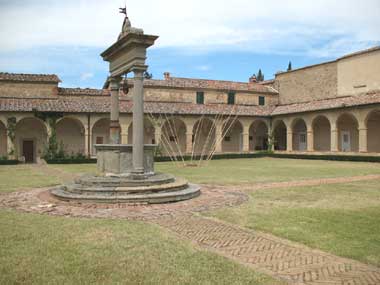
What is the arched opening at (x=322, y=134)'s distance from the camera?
34.7 metres

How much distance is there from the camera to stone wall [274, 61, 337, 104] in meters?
34.7

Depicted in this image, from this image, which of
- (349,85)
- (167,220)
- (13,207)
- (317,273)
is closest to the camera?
(317,273)

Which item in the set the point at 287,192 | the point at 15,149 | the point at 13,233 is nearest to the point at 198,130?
the point at 15,149

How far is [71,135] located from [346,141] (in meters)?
23.1

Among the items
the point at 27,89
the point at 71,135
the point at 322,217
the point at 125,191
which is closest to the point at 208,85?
the point at 71,135

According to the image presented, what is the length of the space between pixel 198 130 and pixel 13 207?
29065 millimetres

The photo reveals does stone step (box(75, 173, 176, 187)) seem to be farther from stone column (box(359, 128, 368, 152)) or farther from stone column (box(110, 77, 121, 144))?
stone column (box(359, 128, 368, 152))

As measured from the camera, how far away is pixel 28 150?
3114cm

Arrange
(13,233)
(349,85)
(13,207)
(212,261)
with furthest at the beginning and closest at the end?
1. (349,85)
2. (13,207)
3. (13,233)
4. (212,261)

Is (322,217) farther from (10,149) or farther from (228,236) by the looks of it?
(10,149)

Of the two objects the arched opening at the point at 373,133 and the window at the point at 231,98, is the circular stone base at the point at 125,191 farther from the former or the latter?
the window at the point at 231,98

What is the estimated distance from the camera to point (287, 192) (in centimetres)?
1130

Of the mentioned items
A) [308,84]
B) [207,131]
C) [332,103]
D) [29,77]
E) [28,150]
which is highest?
[308,84]

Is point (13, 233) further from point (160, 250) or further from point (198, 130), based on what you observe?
point (198, 130)
